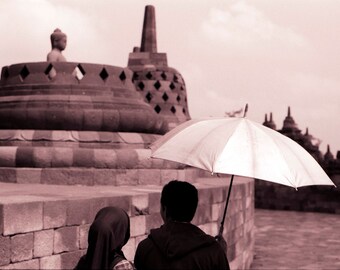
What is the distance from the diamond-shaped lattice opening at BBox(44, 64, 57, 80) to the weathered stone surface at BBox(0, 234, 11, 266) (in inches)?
193

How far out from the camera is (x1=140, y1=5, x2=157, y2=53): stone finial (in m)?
19.6

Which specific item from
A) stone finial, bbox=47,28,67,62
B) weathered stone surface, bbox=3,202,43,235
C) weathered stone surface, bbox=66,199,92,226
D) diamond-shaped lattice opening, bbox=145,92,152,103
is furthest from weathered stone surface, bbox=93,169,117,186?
diamond-shaped lattice opening, bbox=145,92,152,103

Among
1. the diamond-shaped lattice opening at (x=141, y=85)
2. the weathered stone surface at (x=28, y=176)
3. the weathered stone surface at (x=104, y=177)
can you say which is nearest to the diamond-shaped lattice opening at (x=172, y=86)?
the diamond-shaped lattice opening at (x=141, y=85)

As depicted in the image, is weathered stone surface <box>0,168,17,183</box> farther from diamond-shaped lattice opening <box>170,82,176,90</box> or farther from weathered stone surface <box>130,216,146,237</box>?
diamond-shaped lattice opening <box>170,82,176,90</box>

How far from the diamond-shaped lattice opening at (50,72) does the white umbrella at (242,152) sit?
521 cm

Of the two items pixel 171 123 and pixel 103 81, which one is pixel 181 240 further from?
pixel 171 123

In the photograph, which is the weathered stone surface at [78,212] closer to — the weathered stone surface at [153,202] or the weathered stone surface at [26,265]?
the weathered stone surface at [26,265]

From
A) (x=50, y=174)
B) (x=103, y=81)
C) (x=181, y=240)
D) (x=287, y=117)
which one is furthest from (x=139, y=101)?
(x=287, y=117)

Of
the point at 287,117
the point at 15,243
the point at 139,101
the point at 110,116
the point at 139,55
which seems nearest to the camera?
the point at 15,243

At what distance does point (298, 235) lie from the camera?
14.5 m

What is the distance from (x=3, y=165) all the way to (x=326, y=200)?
49.8ft

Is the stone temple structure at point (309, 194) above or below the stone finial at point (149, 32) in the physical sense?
below

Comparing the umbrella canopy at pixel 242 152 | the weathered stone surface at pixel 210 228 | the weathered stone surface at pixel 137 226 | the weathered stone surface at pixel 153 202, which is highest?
the umbrella canopy at pixel 242 152

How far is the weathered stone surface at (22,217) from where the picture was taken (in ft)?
13.9
